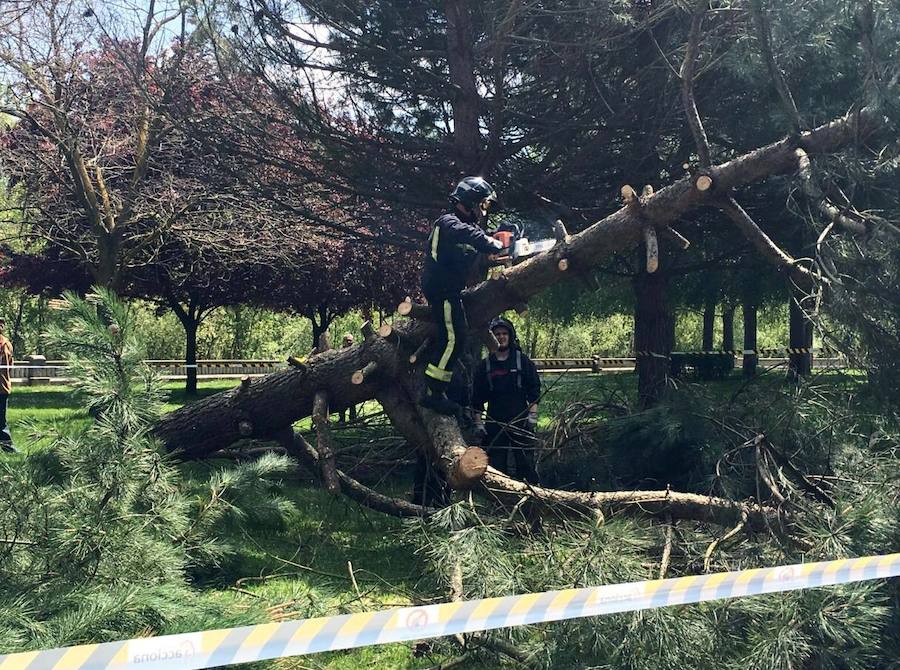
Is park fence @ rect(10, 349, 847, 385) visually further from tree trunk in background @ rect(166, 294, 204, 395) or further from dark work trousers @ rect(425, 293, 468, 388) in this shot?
dark work trousers @ rect(425, 293, 468, 388)

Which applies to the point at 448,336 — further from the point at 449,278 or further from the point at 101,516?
the point at 101,516

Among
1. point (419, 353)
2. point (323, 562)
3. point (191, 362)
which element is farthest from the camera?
point (191, 362)

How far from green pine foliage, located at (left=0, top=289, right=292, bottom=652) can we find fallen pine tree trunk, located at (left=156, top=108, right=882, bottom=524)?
158 cm

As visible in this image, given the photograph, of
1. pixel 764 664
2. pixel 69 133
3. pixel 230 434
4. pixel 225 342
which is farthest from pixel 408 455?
pixel 225 342

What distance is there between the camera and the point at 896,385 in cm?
368

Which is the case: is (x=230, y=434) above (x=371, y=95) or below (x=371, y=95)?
below

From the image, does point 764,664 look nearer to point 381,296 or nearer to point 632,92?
point 632,92

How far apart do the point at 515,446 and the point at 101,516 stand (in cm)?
282

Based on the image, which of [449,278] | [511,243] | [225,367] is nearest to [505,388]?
[449,278]

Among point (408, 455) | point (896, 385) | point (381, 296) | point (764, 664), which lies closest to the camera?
point (764, 664)

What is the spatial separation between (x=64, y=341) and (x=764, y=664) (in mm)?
2926

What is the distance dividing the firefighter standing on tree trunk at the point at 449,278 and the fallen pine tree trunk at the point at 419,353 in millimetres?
184

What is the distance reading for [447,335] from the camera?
4.77 m

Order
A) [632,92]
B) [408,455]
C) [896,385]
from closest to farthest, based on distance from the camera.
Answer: [896,385], [408,455], [632,92]
